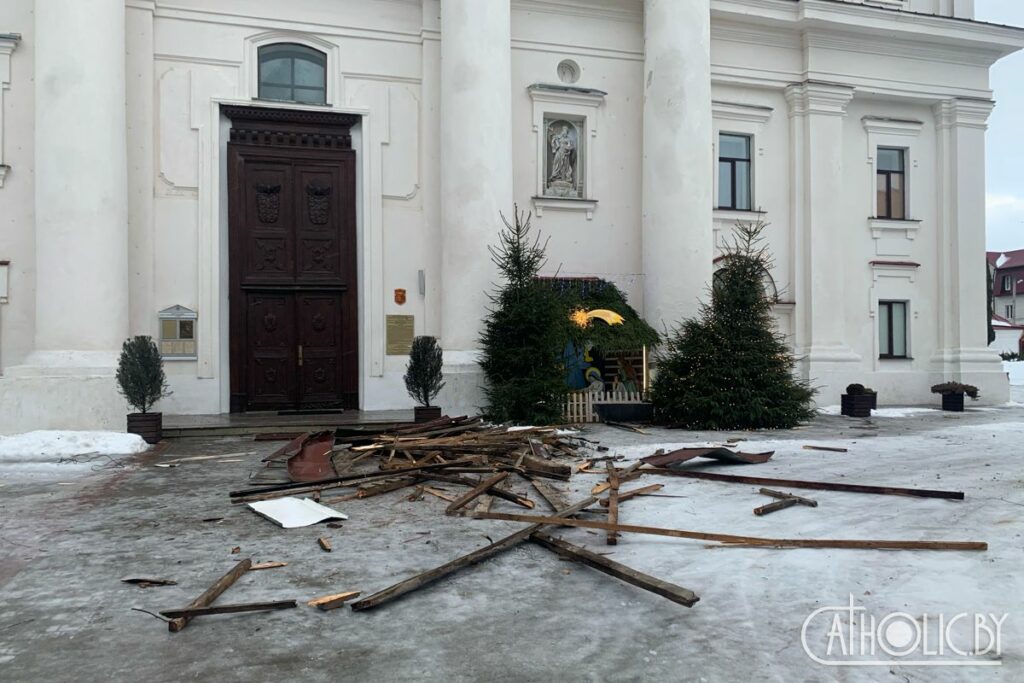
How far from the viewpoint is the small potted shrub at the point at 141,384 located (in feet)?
40.0

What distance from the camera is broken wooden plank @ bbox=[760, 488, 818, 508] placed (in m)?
7.25

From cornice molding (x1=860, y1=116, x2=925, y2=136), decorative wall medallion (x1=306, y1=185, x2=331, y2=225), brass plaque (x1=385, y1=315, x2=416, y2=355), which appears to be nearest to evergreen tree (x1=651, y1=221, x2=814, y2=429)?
brass plaque (x1=385, y1=315, x2=416, y2=355)

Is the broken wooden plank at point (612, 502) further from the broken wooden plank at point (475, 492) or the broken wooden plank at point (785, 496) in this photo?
the broken wooden plank at point (785, 496)

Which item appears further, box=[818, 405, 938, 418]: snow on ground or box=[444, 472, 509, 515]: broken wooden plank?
box=[818, 405, 938, 418]: snow on ground

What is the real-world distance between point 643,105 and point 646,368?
6.41 metres

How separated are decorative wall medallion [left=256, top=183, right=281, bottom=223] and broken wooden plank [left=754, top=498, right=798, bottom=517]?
38.9ft

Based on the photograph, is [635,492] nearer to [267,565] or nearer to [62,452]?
[267,565]

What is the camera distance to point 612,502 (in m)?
6.79

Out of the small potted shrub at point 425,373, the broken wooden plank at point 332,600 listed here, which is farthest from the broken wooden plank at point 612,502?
the small potted shrub at point 425,373

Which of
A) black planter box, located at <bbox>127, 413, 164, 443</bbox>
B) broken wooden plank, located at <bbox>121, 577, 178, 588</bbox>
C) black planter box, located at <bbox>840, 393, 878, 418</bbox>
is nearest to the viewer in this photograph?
broken wooden plank, located at <bbox>121, 577, 178, 588</bbox>

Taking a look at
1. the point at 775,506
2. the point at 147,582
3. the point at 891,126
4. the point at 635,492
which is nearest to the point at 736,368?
the point at 635,492

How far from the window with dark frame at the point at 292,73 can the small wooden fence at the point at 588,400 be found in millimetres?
7925

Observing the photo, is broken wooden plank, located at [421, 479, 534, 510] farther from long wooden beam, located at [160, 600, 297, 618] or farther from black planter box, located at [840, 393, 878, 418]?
black planter box, located at [840, 393, 878, 418]

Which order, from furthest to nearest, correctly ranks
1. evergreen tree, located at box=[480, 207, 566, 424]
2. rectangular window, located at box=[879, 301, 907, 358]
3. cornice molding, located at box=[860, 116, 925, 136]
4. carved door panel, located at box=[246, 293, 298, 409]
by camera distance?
1. rectangular window, located at box=[879, 301, 907, 358]
2. cornice molding, located at box=[860, 116, 925, 136]
3. carved door panel, located at box=[246, 293, 298, 409]
4. evergreen tree, located at box=[480, 207, 566, 424]
